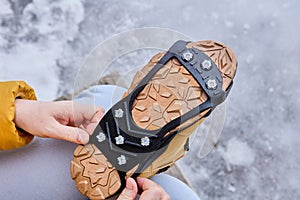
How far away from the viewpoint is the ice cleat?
482 mm

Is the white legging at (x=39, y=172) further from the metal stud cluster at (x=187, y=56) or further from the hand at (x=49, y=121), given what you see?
the metal stud cluster at (x=187, y=56)

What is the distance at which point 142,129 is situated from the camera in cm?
49

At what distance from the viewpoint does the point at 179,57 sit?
0.50 meters

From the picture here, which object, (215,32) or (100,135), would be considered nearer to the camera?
(100,135)

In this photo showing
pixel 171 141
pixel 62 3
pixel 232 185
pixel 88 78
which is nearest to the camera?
pixel 171 141

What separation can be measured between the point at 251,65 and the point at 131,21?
0.93 feet

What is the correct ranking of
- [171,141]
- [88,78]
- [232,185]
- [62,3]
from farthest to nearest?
[62,3] → [232,185] → [88,78] → [171,141]

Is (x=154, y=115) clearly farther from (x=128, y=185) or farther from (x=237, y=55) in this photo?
(x=237, y=55)

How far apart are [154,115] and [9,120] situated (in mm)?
163

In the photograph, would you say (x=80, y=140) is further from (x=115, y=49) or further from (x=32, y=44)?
(x=32, y=44)

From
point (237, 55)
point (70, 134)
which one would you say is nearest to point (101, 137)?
point (70, 134)

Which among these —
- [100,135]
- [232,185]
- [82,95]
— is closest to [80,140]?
[100,135]

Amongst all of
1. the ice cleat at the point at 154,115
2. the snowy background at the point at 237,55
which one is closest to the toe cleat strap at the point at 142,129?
the ice cleat at the point at 154,115

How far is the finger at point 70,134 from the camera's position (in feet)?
1.72
